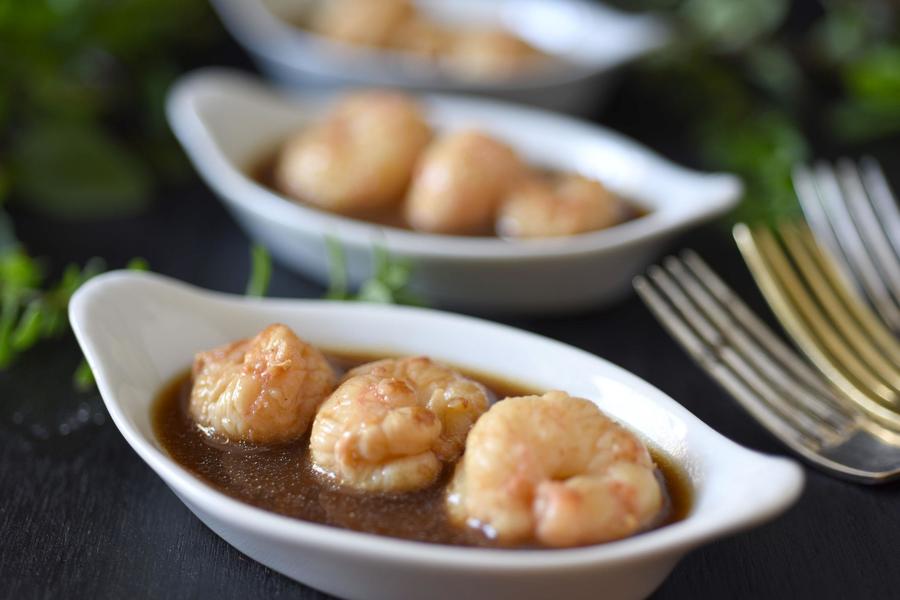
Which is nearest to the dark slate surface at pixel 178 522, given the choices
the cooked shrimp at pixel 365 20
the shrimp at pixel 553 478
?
the shrimp at pixel 553 478

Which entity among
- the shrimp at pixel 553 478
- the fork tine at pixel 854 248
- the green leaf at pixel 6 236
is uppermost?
the shrimp at pixel 553 478

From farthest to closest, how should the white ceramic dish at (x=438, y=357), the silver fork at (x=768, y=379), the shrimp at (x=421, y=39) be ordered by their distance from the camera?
the shrimp at (x=421, y=39), the silver fork at (x=768, y=379), the white ceramic dish at (x=438, y=357)

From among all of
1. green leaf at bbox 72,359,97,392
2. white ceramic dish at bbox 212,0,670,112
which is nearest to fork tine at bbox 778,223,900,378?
white ceramic dish at bbox 212,0,670,112

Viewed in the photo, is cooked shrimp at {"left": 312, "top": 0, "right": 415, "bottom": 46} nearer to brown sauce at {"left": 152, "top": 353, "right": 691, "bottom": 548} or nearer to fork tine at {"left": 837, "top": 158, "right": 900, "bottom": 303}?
fork tine at {"left": 837, "top": 158, "right": 900, "bottom": 303}

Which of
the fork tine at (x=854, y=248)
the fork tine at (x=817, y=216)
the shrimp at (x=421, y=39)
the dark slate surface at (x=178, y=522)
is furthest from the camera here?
the shrimp at (x=421, y=39)

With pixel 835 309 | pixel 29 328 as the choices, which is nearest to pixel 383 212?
pixel 29 328

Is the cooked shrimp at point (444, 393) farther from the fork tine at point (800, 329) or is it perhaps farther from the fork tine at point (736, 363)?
the fork tine at point (800, 329)

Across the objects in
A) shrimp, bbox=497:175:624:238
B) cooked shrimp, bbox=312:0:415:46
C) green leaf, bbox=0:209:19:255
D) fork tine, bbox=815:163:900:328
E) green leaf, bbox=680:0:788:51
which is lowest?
green leaf, bbox=0:209:19:255
